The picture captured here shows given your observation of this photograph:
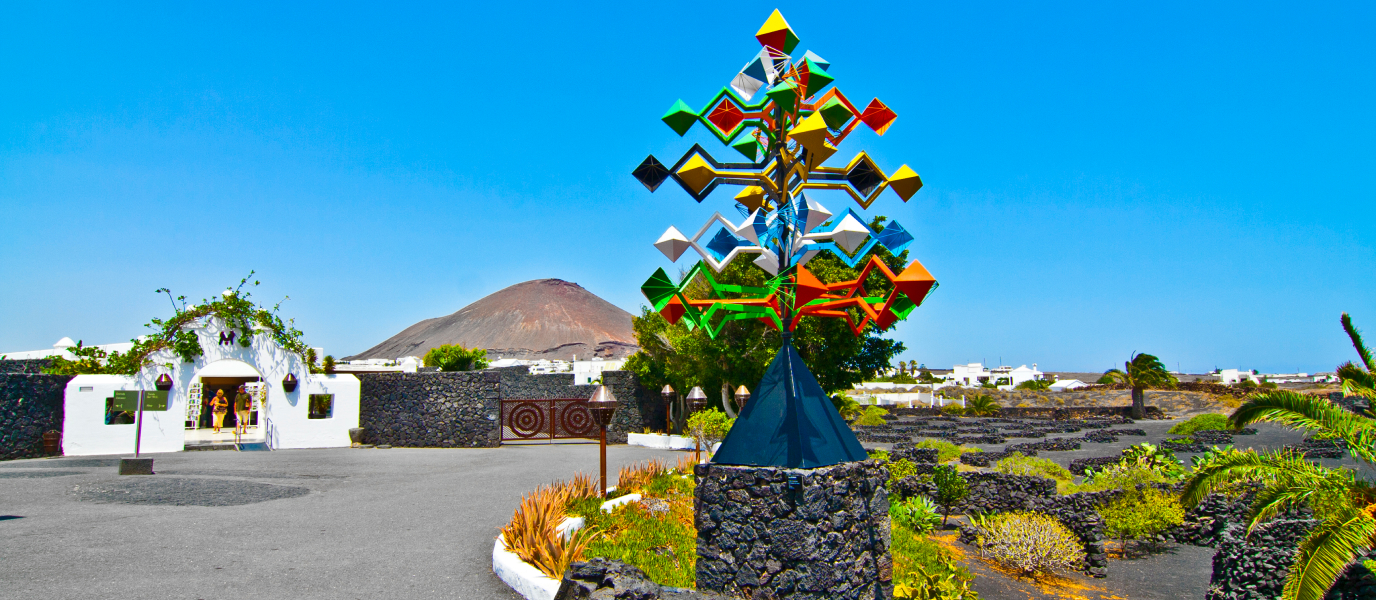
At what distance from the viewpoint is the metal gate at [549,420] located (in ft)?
77.2

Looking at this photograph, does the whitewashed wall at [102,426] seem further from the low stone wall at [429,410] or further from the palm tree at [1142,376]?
the palm tree at [1142,376]

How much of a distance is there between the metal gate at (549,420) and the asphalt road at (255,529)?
22.3ft

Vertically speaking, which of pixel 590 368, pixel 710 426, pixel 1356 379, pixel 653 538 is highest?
pixel 590 368

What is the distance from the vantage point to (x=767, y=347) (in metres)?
21.9

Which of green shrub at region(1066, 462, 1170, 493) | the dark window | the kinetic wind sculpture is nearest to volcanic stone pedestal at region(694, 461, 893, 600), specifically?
the kinetic wind sculpture

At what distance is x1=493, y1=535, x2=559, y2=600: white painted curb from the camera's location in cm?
636

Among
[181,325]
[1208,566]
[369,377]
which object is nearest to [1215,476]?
[1208,566]

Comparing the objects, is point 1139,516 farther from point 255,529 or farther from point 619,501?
point 255,529

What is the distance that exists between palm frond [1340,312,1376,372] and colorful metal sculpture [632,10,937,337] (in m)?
4.30

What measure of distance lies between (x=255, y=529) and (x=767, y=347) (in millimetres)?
A: 15394

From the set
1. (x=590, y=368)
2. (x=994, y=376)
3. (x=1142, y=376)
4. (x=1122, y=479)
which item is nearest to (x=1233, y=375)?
(x=994, y=376)

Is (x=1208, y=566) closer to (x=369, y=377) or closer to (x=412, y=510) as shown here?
(x=412, y=510)

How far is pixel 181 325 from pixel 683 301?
2040cm

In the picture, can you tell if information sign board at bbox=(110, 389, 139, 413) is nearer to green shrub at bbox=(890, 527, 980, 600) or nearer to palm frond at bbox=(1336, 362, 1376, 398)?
green shrub at bbox=(890, 527, 980, 600)
